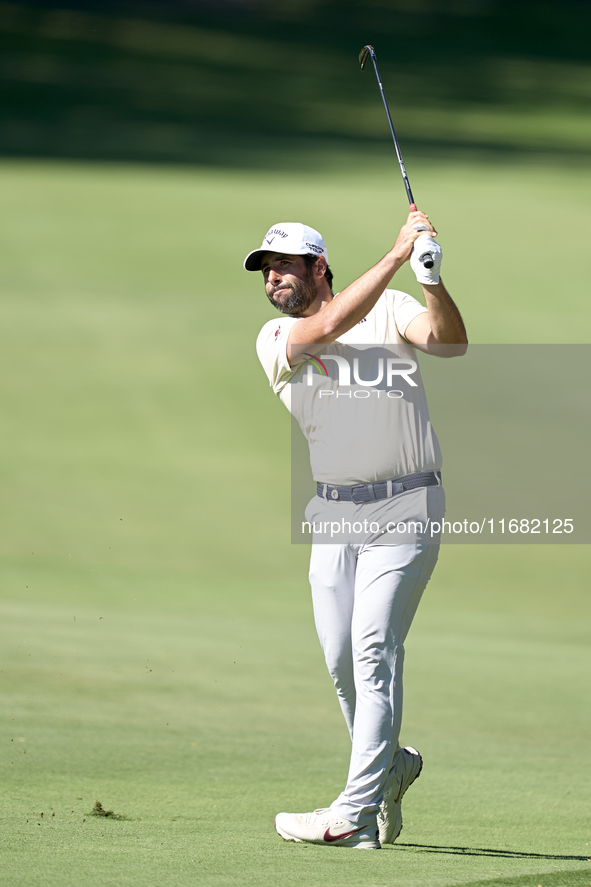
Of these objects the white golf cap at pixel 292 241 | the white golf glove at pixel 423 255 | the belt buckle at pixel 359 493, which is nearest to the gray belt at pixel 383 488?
the belt buckle at pixel 359 493

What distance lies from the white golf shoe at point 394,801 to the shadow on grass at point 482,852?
→ 4cm

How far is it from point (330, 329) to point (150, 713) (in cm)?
208

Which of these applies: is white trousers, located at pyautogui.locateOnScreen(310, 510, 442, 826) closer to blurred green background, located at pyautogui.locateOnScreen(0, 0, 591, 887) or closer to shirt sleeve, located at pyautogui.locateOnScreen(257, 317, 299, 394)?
blurred green background, located at pyautogui.locateOnScreen(0, 0, 591, 887)

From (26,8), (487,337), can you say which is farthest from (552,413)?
(26,8)

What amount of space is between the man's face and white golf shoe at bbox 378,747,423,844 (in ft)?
4.36

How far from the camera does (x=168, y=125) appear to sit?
15117mm

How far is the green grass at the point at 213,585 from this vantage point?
10.5ft

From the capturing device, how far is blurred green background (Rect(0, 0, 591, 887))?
11.2 ft

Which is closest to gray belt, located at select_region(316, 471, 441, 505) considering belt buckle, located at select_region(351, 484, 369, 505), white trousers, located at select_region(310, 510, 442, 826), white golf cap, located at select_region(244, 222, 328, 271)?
belt buckle, located at select_region(351, 484, 369, 505)

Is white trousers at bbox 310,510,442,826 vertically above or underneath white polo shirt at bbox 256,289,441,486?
underneath

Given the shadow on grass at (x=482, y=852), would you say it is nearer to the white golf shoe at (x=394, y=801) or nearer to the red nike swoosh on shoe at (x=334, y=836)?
the white golf shoe at (x=394, y=801)

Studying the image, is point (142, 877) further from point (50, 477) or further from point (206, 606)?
point (50, 477)

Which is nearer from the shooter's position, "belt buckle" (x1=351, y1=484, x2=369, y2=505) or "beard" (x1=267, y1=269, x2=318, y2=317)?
"belt buckle" (x1=351, y1=484, x2=369, y2=505)

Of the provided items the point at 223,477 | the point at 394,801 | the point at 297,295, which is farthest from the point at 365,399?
the point at 223,477
